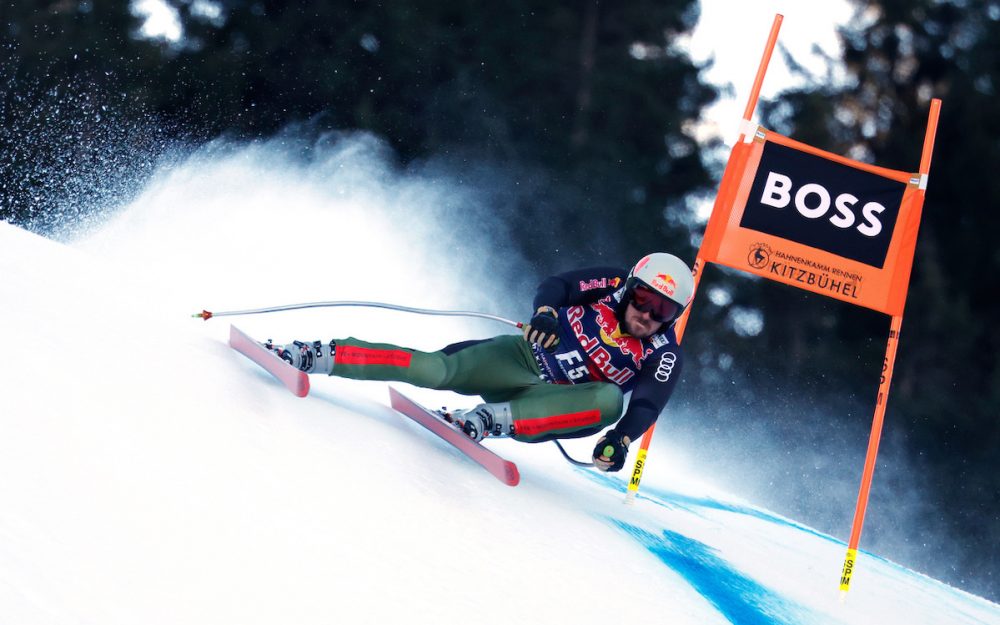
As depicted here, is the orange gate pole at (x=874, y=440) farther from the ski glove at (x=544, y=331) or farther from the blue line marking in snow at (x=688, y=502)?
the ski glove at (x=544, y=331)

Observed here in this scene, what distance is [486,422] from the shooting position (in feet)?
11.9

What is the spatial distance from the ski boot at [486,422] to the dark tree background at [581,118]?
34.8ft

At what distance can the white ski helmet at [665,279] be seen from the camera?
3.62 m

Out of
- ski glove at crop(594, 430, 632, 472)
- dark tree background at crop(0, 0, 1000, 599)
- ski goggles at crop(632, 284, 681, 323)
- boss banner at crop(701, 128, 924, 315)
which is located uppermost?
dark tree background at crop(0, 0, 1000, 599)

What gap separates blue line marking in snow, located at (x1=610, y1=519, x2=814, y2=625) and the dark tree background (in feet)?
33.7

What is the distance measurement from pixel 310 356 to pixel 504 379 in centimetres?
81

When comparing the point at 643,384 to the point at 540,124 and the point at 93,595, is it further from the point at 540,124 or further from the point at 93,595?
the point at 540,124

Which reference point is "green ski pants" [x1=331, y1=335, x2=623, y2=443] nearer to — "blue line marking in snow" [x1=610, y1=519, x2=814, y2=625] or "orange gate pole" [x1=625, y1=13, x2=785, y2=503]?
"blue line marking in snow" [x1=610, y1=519, x2=814, y2=625]

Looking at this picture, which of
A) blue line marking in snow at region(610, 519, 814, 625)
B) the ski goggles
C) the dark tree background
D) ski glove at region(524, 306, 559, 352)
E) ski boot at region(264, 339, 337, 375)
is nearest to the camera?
blue line marking in snow at region(610, 519, 814, 625)

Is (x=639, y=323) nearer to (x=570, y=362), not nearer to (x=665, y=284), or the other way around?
(x=665, y=284)

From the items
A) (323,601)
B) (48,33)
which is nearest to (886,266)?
(323,601)

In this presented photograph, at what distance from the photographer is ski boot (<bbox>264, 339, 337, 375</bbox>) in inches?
133

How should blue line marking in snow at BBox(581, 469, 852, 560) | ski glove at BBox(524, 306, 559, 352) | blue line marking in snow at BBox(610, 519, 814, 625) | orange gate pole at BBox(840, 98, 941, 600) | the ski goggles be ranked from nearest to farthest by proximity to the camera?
blue line marking in snow at BBox(610, 519, 814, 625), ski glove at BBox(524, 306, 559, 352), the ski goggles, orange gate pole at BBox(840, 98, 941, 600), blue line marking in snow at BBox(581, 469, 852, 560)

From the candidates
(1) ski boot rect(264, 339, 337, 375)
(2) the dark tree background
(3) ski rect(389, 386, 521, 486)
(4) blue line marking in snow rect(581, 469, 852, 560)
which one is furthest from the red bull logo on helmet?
(2) the dark tree background
